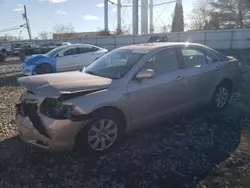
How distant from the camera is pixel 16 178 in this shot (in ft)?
10.8

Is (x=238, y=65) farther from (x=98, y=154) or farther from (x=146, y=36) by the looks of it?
(x=146, y=36)

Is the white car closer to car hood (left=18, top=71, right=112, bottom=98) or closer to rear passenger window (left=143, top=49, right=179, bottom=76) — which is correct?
car hood (left=18, top=71, right=112, bottom=98)

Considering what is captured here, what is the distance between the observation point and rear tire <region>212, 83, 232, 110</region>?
553cm

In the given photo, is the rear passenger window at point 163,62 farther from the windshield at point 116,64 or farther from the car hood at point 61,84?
the car hood at point 61,84

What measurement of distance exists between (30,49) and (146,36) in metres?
12.4

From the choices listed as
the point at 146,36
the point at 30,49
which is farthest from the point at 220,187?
the point at 30,49

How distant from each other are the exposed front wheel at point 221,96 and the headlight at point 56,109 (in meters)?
3.32

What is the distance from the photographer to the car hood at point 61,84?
3.49 m

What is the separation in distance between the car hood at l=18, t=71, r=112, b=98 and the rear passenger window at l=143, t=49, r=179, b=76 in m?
0.84

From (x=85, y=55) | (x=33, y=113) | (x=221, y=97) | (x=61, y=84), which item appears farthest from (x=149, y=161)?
(x=85, y=55)

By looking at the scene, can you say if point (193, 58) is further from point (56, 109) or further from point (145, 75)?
point (56, 109)

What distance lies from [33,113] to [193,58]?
3130mm

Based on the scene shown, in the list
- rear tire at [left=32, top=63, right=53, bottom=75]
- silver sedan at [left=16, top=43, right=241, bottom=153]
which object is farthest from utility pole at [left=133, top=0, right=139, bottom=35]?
silver sedan at [left=16, top=43, right=241, bottom=153]

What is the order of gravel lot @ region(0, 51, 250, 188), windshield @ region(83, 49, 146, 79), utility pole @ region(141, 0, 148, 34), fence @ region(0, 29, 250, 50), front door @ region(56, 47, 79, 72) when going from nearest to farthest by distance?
gravel lot @ region(0, 51, 250, 188)
windshield @ region(83, 49, 146, 79)
front door @ region(56, 47, 79, 72)
fence @ region(0, 29, 250, 50)
utility pole @ region(141, 0, 148, 34)
